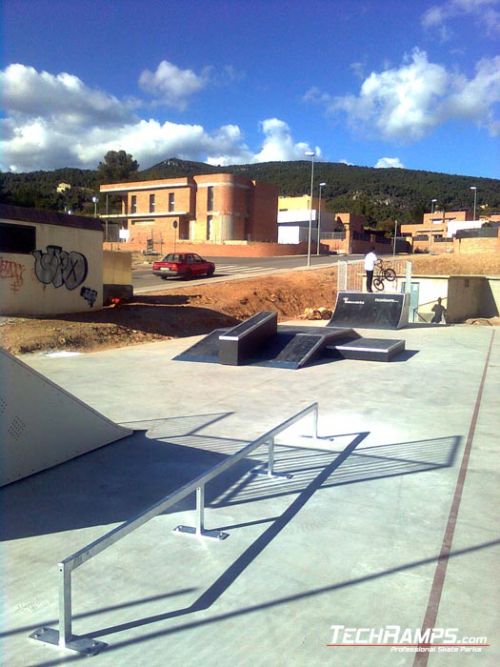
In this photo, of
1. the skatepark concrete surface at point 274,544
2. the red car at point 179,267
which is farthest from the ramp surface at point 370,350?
the red car at point 179,267

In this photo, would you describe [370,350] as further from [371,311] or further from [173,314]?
[173,314]

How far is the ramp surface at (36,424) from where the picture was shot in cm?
528

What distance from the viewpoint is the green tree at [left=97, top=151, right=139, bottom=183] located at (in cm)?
12775

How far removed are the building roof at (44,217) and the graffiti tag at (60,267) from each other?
74cm

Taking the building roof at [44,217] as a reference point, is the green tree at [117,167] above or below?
above

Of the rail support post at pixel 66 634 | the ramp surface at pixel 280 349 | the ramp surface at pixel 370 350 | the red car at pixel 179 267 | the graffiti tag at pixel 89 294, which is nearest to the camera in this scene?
the rail support post at pixel 66 634

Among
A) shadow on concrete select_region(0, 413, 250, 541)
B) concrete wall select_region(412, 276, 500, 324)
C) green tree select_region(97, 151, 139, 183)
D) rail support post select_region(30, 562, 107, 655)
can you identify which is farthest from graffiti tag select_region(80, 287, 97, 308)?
green tree select_region(97, 151, 139, 183)

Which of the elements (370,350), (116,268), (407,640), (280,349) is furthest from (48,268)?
(407,640)

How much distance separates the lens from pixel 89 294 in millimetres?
18219

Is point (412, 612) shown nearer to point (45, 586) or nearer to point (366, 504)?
point (366, 504)

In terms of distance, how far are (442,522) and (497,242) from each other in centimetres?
4363

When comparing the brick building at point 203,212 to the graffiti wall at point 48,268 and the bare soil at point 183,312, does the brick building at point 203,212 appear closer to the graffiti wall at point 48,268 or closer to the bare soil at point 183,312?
the bare soil at point 183,312

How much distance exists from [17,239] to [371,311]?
36.7 ft

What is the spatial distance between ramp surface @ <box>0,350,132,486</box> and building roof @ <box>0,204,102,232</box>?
1032cm
